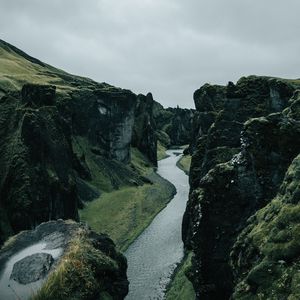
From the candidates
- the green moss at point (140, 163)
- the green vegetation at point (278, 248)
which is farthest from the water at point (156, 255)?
the green moss at point (140, 163)

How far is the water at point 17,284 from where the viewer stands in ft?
117

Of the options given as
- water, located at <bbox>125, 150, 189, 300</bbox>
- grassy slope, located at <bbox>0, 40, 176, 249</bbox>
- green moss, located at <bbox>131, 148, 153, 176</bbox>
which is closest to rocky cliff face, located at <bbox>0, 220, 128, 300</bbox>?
water, located at <bbox>125, 150, 189, 300</bbox>

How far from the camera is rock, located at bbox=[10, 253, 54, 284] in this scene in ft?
123

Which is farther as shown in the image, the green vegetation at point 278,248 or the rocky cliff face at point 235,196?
the rocky cliff face at point 235,196

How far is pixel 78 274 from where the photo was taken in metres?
36.0

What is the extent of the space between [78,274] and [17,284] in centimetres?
536

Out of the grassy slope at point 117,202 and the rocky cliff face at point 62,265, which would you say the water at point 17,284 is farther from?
the grassy slope at point 117,202

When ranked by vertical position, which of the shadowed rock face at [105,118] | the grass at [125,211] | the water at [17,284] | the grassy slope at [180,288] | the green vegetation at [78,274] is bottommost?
the grass at [125,211]

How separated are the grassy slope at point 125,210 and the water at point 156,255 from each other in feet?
6.38

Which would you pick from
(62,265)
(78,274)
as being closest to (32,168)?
(62,265)

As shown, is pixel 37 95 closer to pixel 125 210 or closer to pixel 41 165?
pixel 41 165

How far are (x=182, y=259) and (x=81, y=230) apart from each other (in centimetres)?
2820

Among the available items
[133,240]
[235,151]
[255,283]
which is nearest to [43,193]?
[133,240]

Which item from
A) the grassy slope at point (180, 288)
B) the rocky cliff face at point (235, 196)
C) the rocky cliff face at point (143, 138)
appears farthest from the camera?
the rocky cliff face at point (143, 138)
